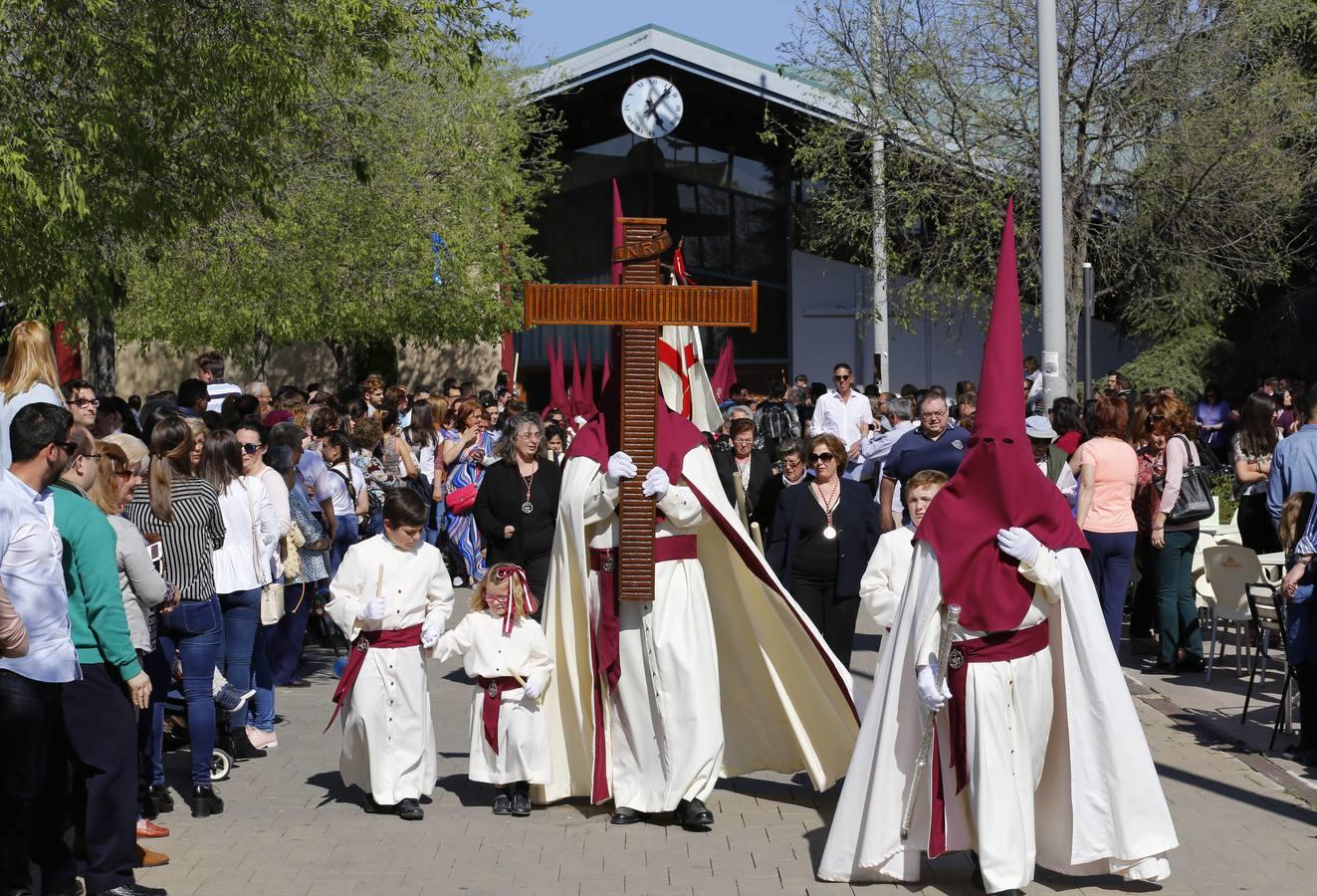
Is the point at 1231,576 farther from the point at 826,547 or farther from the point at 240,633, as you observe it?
the point at 240,633

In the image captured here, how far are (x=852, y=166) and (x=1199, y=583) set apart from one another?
12.8 meters

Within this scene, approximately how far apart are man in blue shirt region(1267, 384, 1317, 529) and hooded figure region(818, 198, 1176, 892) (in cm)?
389

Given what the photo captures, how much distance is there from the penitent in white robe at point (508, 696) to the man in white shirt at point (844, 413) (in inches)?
382

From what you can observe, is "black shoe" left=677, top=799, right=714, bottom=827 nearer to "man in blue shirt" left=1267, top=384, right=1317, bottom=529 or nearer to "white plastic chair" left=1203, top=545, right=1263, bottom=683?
"man in blue shirt" left=1267, top=384, right=1317, bottom=529

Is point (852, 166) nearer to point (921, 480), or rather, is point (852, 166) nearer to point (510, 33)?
point (510, 33)

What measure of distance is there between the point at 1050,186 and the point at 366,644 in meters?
9.88

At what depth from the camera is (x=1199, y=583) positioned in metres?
11.9

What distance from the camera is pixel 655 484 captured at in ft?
24.4

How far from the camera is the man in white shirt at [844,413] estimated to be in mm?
17672

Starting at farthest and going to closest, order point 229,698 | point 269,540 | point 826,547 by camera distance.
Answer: point 826,547
point 269,540
point 229,698

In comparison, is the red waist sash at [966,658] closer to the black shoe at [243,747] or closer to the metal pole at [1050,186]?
the black shoe at [243,747]

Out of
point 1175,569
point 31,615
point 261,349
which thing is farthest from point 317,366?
point 31,615

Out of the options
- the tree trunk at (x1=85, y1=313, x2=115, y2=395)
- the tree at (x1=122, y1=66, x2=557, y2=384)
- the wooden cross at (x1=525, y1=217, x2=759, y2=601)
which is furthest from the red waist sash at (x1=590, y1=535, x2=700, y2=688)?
the tree trunk at (x1=85, y1=313, x2=115, y2=395)

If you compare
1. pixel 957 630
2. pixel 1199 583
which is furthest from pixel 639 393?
pixel 1199 583
